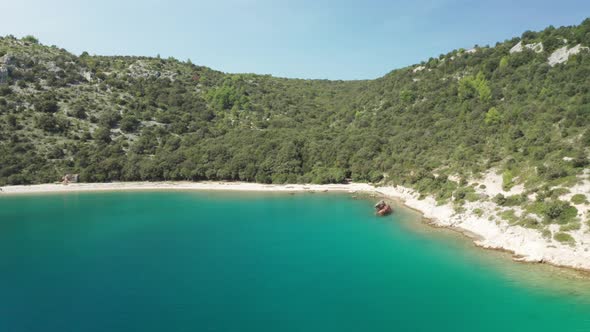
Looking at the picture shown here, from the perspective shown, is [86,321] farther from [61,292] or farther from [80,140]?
[80,140]

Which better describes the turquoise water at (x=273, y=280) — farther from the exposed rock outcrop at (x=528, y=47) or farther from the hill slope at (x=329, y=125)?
the exposed rock outcrop at (x=528, y=47)

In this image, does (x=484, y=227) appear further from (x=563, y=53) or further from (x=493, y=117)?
(x=563, y=53)

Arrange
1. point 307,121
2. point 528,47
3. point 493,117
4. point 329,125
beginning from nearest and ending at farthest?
point 493,117 < point 528,47 < point 329,125 < point 307,121

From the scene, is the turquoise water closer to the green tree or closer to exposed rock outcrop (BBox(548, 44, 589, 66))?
the green tree

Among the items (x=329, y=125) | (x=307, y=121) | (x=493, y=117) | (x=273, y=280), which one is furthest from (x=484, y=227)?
(x=307, y=121)

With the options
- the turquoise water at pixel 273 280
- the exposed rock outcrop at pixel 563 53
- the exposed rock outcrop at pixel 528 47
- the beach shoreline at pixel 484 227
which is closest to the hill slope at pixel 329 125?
the exposed rock outcrop at pixel 563 53

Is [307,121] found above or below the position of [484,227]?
above
